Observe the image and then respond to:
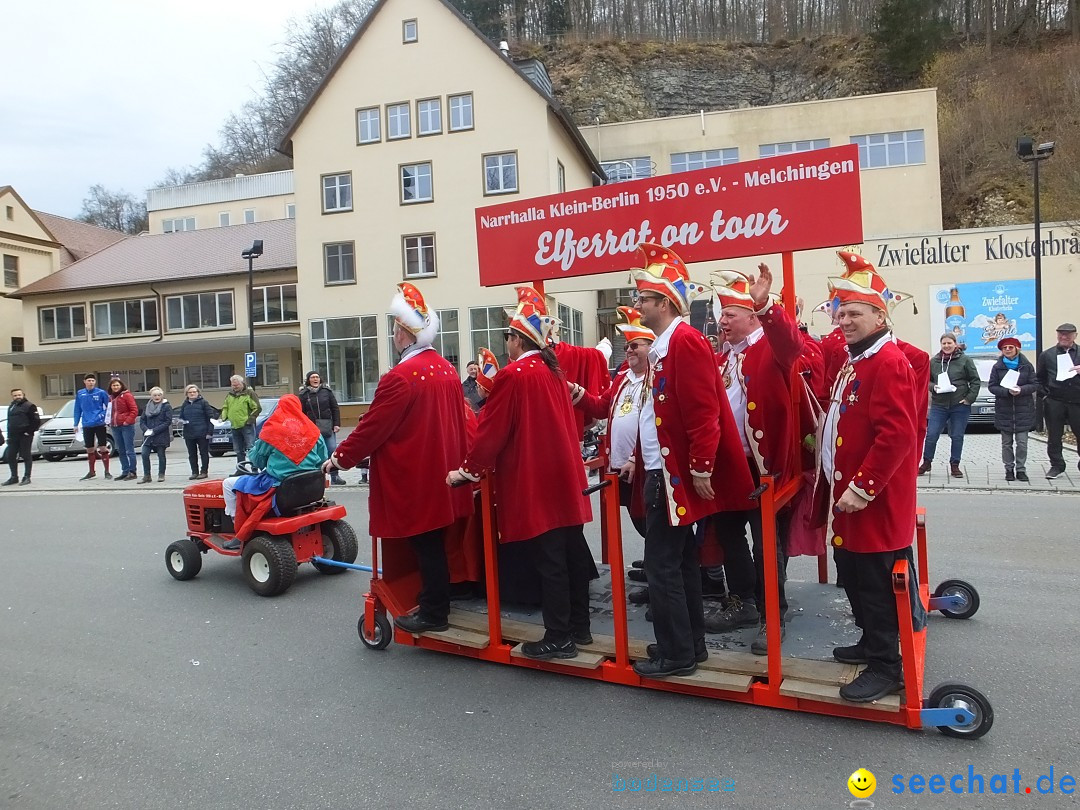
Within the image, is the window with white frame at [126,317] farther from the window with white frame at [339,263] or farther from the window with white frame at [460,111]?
the window with white frame at [460,111]

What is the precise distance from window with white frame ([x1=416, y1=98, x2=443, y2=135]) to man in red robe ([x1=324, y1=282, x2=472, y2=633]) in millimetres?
23798

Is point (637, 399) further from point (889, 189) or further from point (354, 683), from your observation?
point (889, 189)

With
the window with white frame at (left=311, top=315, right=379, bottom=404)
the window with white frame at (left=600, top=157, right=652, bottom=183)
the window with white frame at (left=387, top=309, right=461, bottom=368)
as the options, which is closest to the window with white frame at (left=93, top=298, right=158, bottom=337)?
the window with white frame at (left=311, top=315, right=379, bottom=404)

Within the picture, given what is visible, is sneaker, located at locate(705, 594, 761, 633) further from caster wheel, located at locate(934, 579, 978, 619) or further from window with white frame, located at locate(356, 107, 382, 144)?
window with white frame, located at locate(356, 107, 382, 144)

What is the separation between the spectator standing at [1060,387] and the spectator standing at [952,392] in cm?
79

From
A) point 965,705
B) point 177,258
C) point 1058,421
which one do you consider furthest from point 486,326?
point 965,705

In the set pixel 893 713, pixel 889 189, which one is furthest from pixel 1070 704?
pixel 889 189

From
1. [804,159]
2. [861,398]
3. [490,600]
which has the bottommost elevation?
[490,600]

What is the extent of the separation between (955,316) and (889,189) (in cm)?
746

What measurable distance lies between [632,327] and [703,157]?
30020 mm

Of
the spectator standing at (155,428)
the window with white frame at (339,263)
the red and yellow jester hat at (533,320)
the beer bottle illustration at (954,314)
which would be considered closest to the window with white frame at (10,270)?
the window with white frame at (339,263)

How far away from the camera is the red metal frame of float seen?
3.43 m

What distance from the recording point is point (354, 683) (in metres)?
4.43

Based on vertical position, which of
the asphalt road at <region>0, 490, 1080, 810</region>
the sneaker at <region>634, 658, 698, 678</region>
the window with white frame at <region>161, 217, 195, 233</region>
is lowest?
the asphalt road at <region>0, 490, 1080, 810</region>
